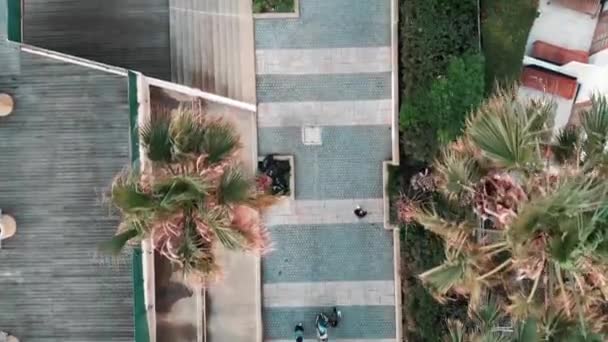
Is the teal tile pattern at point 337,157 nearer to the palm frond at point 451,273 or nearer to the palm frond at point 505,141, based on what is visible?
the palm frond at point 451,273

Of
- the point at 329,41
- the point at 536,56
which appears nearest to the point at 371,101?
the point at 329,41

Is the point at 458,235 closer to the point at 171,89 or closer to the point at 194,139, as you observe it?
the point at 194,139

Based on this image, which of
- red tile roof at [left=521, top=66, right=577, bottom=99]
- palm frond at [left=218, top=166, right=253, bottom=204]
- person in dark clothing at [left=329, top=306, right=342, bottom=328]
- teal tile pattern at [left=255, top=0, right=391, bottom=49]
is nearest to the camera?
palm frond at [left=218, top=166, right=253, bottom=204]

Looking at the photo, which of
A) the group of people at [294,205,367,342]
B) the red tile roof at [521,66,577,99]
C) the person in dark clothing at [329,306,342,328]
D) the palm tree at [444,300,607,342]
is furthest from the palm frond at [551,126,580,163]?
the person in dark clothing at [329,306,342,328]

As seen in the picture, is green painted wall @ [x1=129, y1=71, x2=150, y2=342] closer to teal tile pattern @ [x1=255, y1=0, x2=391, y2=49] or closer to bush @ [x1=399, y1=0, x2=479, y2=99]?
teal tile pattern @ [x1=255, y1=0, x2=391, y2=49]

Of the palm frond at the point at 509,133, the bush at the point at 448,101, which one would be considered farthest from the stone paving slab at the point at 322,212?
the palm frond at the point at 509,133

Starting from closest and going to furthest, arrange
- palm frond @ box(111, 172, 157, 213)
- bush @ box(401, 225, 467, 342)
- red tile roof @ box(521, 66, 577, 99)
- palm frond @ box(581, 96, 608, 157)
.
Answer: palm frond @ box(581, 96, 608, 157) < palm frond @ box(111, 172, 157, 213) < bush @ box(401, 225, 467, 342) < red tile roof @ box(521, 66, 577, 99)

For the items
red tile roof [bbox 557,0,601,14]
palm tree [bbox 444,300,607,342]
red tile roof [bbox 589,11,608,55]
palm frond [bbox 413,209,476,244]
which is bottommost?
palm tree [bbox 444,300,607,342]
